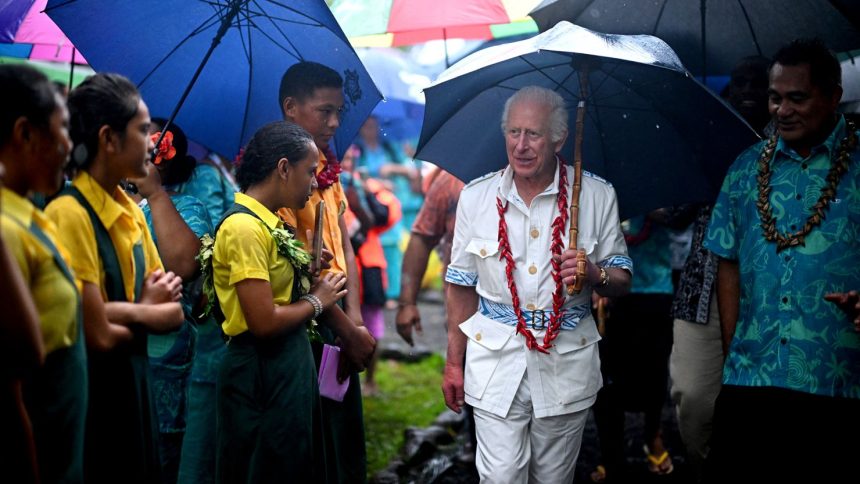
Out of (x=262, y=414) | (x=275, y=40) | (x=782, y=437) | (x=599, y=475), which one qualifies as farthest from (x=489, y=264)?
(x=599, y=475)

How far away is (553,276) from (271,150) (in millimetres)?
1413

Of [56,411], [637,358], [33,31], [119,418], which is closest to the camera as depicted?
[56,411]

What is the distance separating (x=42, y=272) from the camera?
8.38 ft

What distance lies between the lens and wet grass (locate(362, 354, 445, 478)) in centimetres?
677

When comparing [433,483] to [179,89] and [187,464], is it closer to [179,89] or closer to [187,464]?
[187,464]

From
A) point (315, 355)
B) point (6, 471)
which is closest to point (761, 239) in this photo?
point (315, 355)

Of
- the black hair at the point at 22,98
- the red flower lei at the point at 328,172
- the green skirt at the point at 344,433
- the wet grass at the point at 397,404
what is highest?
the black hair at the point at 22,98

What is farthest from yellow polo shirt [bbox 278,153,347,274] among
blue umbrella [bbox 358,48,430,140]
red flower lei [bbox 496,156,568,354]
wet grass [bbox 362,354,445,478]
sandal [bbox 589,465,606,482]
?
blue umbrella [bbox 358,48,430,140]

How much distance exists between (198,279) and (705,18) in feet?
10.4

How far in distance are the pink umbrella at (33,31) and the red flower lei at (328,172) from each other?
1600 millimetres

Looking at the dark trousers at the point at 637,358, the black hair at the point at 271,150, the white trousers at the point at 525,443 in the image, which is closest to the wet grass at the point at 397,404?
the dark trousers at the point at 637,358

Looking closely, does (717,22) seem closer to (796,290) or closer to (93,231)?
(796,290)

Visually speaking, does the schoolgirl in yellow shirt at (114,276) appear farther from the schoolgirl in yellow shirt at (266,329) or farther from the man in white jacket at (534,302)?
the man in white jacket at (534,302)

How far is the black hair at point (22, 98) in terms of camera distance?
99.9 inches
